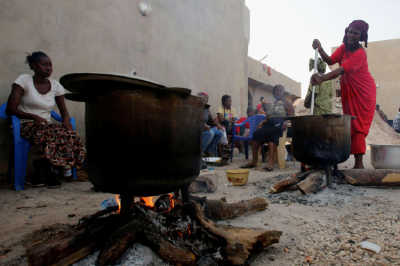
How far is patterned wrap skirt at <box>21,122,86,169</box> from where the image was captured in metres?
2.99

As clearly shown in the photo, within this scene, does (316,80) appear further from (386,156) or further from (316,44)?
(386,156)

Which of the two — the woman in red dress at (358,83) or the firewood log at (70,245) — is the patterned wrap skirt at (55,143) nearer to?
the firewood log at (70,245)

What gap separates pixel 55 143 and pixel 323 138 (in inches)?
124

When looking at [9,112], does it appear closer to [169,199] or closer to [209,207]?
[169,199]

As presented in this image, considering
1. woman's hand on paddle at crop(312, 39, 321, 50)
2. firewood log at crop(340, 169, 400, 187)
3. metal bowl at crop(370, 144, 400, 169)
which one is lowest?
firewood log at crop(340, 169, 400, 187)

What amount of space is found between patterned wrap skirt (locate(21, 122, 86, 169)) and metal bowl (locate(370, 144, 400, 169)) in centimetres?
419

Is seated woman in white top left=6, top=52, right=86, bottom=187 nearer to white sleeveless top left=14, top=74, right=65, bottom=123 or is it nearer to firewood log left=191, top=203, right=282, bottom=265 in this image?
white sleeveless top left=14, top=74, right=65, bottom=123

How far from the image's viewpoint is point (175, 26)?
245 inches

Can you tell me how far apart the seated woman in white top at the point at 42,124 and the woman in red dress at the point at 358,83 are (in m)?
3.65

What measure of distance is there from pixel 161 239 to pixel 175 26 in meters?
5.86

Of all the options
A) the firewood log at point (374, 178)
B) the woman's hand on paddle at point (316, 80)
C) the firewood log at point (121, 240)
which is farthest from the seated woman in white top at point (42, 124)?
the firewood log at point (374, 178)

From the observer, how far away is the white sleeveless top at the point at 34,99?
10.2ft

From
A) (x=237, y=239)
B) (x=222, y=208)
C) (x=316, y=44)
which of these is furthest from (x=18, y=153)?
(x=316, y=44)

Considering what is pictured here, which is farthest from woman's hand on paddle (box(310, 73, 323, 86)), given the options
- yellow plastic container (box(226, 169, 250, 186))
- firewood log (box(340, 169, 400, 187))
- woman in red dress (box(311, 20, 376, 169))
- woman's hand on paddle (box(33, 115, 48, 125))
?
woman's hand on paddle (box(33, 115, 48, 125))
